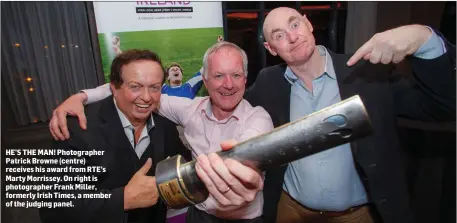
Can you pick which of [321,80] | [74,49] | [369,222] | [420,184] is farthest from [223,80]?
[420,184]

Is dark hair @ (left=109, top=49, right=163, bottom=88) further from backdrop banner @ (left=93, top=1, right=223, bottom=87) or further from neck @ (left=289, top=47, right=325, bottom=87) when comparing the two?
neck @ (left=289, top=47, right=325, bottom=87)

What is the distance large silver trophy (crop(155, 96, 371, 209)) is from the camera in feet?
0.93

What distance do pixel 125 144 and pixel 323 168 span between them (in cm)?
48

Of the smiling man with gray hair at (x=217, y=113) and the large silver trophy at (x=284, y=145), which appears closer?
the large silver trophy at (x=284, y=145)

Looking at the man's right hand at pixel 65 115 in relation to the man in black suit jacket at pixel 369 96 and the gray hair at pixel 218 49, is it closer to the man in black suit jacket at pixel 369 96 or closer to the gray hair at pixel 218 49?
the gray hair at pixel 218 49

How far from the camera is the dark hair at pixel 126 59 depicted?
58 cm

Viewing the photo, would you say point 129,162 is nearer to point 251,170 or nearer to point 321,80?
point 251,170

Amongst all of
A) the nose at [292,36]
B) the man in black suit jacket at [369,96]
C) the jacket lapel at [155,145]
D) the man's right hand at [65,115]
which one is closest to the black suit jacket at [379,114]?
the man in black suit jacket at [369,96]

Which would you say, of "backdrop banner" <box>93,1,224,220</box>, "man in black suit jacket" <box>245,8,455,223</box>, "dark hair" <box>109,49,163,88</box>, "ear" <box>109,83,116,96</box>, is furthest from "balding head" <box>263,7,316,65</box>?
"ear" <box>109,83,116,96</box>

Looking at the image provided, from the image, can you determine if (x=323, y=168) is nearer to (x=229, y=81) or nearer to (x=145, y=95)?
(x=229, y=81)

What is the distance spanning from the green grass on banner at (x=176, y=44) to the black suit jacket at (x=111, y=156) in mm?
121

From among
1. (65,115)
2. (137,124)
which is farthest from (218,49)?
(65,115)

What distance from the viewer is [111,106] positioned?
2.05 feet

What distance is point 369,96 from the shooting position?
0.60 m
